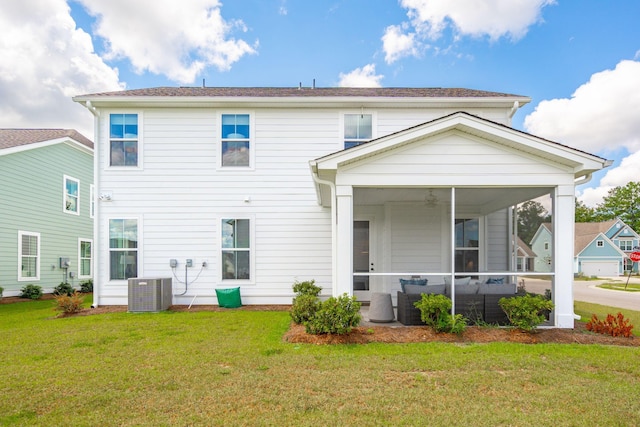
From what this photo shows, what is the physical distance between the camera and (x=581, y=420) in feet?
11.0

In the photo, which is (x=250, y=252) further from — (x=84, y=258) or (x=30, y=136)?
(x=30, y=136)

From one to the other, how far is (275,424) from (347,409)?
2.30 ft

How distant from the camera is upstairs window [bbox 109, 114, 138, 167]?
9992 mm

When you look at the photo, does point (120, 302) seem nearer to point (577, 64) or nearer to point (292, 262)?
point (292, 262)

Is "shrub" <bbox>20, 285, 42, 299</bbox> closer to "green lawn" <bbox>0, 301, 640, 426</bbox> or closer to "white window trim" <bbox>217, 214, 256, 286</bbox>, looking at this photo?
"white window trim" <bbox>217, 214, 256, 286</bbox>

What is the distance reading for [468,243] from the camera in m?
9.95

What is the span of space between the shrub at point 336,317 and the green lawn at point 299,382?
14.4 inches

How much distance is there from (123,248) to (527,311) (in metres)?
9.25

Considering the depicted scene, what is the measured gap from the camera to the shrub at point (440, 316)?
6.17 m

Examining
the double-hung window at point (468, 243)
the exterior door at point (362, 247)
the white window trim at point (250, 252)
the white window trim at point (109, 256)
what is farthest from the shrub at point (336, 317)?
the white window trim at point (109, 256)

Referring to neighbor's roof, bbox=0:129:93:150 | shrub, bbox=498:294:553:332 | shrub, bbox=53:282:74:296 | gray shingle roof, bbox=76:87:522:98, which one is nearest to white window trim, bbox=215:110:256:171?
gray shingle roof, bbox=76:87:522:98

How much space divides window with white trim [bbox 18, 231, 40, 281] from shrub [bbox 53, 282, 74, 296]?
2.37 ft

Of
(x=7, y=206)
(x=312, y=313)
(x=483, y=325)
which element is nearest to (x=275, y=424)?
(x=312, y=313)

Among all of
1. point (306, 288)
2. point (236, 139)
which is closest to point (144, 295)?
point (306, 288)
